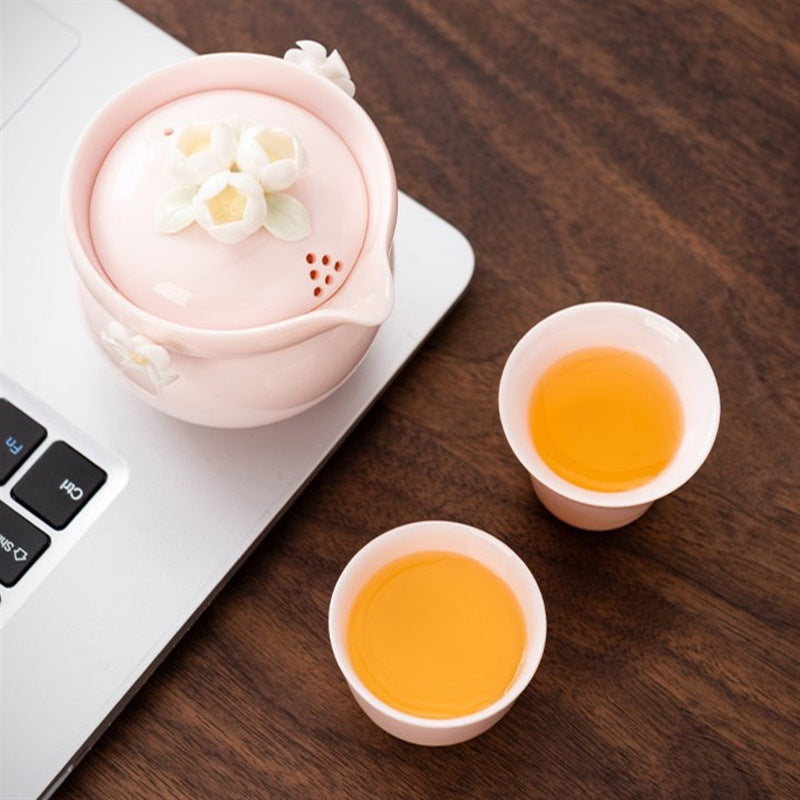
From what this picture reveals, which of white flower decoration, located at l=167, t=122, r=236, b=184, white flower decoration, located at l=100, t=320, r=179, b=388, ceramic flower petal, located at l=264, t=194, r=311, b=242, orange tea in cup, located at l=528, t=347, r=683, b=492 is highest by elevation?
white flower decoration, located at l=167, t=122, r=236, b=184

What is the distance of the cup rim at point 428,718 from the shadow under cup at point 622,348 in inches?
2.0

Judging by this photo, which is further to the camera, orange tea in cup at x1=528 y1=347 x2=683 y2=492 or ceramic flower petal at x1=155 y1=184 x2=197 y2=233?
orange tea in cup at x1=528 y1=347 x2=683 y2=492

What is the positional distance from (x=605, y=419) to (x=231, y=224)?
0.88ft

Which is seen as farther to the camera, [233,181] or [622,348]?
[622,348]

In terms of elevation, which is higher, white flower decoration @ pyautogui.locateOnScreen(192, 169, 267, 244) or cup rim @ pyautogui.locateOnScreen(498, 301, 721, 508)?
white flower decoration @ pyautogui.locateOnScreen(192, 169, 267, 244)

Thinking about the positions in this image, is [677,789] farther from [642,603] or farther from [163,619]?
[163,619]

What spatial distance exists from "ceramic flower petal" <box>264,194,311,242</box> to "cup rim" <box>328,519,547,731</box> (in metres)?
0.18

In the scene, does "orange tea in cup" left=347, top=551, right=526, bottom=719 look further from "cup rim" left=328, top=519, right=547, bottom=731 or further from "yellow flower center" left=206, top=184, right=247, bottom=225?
"yellow flower center" left=206, top=184, right=247, bottom=225

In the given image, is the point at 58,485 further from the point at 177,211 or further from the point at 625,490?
the point at 625,490

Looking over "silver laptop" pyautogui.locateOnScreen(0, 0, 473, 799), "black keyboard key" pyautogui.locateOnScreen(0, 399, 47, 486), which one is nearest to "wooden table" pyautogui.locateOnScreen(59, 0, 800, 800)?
"silver laptop" pyautogui.locateOnScreen(0, 0, 473, 799)

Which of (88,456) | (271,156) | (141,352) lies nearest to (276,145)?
(271,156)

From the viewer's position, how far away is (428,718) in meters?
0.64

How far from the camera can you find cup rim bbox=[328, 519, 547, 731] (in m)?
0.60

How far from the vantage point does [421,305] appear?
2.41 feet
